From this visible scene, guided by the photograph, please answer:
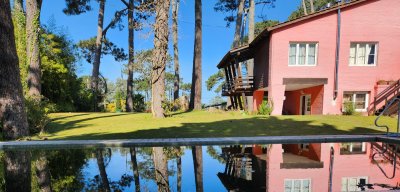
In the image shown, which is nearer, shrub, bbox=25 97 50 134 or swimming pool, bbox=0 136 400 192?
swimming pool, bbox=0 136 400 192

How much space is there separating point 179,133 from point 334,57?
41.9 ft

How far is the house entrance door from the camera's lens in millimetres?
19852

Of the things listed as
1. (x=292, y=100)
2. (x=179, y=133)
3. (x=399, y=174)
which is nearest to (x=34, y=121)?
(x=179, y=133)

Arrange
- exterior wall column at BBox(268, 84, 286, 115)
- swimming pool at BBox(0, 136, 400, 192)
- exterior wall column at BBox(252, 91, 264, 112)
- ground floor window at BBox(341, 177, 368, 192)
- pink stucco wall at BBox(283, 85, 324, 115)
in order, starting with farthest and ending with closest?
exterior wall column at BBox(252, 91, 264, 112) < pink stucco wall at BBox(283, 85, 324, 115) < exterior wall column at BBox(268, 84, 286, 115) < swimming pool at BBox(0, 136, 400, 192) < ground floor window at BBox(341, 177, 368, 192)

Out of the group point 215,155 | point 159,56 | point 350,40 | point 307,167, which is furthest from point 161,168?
point 350,40

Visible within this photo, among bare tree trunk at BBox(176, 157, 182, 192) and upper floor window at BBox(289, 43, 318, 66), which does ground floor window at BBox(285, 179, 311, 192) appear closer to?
bare tree trunk at BBox(176, 157, 182, 192)

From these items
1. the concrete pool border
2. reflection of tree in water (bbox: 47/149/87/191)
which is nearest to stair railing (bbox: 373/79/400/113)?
the concrete pool border

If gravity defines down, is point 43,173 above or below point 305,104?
below

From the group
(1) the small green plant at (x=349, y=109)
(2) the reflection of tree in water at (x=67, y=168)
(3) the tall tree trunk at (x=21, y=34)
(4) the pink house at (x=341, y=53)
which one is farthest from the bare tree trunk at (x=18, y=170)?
(1) the small green plant at (x=349, y=109)

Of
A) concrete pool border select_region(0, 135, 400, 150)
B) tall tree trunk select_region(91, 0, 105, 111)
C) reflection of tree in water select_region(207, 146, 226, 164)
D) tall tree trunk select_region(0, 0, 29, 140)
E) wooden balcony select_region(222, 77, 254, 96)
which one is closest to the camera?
reflection of tree in water select_region(207, 146, 226, 164)

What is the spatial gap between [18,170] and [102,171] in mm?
1612

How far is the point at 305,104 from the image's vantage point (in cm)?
2045

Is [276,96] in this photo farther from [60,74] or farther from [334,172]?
[60,74]

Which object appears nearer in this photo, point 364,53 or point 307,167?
point 307,167
